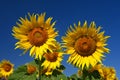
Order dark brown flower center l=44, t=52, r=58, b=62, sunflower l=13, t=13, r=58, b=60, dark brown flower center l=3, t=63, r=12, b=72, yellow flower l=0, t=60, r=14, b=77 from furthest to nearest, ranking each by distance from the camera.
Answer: dark brown flower center l=3, t=63, r=12, b=72, yellow flower l=0, t=60, r=14, b=77, dark brown flower center l=44, t=52, r=58, b=62, sunflower l=13, t=13, r=58, b=60

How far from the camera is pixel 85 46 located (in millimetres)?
12758

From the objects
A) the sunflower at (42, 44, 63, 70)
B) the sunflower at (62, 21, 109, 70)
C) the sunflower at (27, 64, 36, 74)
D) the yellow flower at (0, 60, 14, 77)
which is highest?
the yellow flower at (0, 60, 14, 77)

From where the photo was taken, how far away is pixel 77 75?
14.8 metres

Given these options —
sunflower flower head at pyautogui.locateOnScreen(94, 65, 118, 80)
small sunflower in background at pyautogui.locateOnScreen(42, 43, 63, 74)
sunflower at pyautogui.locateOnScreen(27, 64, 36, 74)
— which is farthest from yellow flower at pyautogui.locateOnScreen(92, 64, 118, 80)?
sunflower at pyautogui.locateOnScreen(27, 64, 36, 74)

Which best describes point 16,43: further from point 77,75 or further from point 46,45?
point 77,75

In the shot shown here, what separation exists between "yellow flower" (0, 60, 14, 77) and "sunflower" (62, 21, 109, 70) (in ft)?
29.9

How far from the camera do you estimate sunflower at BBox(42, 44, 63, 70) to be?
15.2m

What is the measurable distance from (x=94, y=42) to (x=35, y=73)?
11.0 feet

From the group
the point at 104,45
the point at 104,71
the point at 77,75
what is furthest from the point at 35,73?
the point at 104,45

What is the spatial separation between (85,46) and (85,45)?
0.03 m

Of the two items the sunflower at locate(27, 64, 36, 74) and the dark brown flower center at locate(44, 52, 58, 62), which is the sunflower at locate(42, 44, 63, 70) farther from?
the sunflower at locate(27, 64, 36, 74)

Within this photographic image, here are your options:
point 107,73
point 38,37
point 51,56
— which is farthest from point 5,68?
point 38,37

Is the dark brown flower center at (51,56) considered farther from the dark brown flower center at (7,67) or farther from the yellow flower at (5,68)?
the dark brown flower center at (7,67)

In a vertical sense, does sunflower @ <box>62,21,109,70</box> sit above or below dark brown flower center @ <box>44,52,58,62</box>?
below
